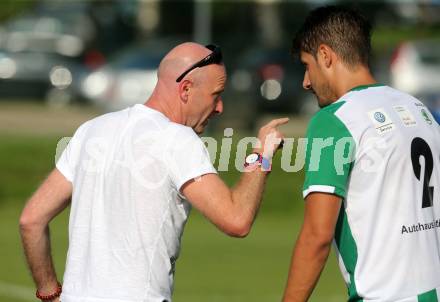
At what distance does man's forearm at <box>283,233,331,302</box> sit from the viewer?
5.53 m

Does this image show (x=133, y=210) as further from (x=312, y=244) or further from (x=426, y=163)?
(x=426, y=163)

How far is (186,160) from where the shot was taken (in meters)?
5.59

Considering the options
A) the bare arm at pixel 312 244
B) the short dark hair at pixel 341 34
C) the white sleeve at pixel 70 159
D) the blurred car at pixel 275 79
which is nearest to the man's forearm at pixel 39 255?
the white sleeve at pixel 70 159

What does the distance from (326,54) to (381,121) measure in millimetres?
415

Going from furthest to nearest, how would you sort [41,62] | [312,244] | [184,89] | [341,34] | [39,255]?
[41,62], [39,255], [184,89], [341,34], [312,244]

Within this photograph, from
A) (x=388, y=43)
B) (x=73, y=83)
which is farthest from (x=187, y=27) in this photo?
(x=73, y=83)

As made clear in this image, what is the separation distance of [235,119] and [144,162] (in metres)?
19.5

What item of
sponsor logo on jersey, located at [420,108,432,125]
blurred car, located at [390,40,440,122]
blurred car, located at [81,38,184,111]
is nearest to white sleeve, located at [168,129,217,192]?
sponsor logo on jersey, located at [420,108,432,125]

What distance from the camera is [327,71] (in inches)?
229

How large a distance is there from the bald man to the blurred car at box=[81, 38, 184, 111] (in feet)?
68.2

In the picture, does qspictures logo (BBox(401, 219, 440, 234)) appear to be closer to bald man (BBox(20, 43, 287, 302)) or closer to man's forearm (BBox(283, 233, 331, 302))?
man's forearm (BBox(283, 233, 331, 302))

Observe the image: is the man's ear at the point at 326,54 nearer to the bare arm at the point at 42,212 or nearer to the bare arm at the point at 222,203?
the bare arm at the point at 222,203

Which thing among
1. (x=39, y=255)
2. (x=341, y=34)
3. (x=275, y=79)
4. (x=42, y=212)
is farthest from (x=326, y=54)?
(x=275, y=79)

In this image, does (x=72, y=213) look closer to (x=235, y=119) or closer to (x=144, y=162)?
(x=144, y=162)
